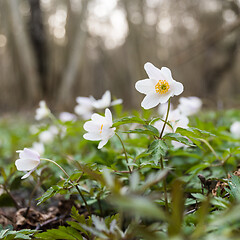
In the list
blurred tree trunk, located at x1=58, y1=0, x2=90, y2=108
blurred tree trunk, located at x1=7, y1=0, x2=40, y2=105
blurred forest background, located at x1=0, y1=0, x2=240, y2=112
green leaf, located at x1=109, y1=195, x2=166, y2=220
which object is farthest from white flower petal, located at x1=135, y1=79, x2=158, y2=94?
blurred tree trunk, located at x1=7, y1=0, x2=40, y2=105

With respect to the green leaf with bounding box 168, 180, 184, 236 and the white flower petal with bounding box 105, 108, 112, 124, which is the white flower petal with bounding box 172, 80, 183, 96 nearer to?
the white flower petal with bounding box 105, 108, 112, 124

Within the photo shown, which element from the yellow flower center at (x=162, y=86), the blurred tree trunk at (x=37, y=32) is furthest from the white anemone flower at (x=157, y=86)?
the blurred tree trunk at (x=37, y=32)

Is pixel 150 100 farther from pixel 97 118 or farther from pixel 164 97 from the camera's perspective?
pixel 97 118

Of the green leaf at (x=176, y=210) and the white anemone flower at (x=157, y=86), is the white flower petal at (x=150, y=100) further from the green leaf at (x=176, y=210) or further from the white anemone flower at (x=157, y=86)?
the green leaf at (x=176, y=210)

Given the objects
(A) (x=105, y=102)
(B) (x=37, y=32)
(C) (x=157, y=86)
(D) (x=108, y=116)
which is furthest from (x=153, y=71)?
(B) (x=37, y=32)

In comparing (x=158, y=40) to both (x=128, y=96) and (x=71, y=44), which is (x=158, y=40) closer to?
(x=128, y=96)

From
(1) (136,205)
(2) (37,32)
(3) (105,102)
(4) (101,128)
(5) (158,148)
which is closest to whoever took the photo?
(1) (136,205)
